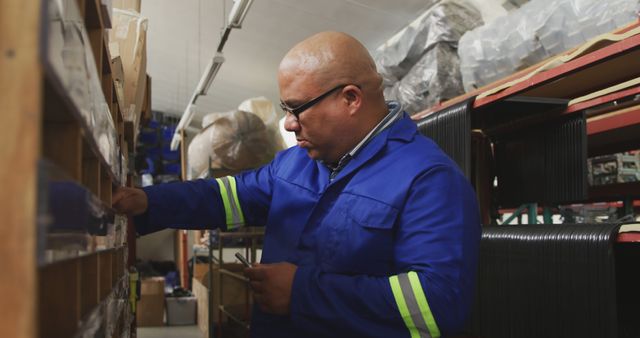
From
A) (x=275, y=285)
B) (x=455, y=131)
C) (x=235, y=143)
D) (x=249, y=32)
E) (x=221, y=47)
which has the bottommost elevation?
(x=275, y=285)

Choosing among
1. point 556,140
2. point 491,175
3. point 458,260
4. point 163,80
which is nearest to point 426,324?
point 458,260

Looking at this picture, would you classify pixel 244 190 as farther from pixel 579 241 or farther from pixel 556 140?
pixel 556 140

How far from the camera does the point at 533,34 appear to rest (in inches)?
129

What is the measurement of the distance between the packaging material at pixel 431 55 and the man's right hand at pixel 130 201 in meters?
2.75

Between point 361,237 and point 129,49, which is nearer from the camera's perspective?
point 361,237

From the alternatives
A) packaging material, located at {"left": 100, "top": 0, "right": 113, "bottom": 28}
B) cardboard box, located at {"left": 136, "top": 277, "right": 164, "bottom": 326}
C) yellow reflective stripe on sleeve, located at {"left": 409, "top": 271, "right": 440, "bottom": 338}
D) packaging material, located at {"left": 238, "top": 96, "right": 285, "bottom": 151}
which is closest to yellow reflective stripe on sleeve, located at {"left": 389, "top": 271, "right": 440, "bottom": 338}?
yellow reflective stripe on sleeve, located at {"left": 409, "top": 271, "right": 440, "bottom": 338}

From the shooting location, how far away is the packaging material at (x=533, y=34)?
2854 mm

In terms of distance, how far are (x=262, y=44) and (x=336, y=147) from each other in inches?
235

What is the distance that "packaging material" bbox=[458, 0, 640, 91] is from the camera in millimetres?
2854

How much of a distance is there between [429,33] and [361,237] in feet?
9.46

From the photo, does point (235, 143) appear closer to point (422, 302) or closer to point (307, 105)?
point (307, 105)

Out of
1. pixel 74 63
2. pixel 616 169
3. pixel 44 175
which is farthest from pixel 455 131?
pixel 44 175

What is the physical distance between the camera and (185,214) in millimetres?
2080

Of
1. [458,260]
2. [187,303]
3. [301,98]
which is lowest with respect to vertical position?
[187,303]
